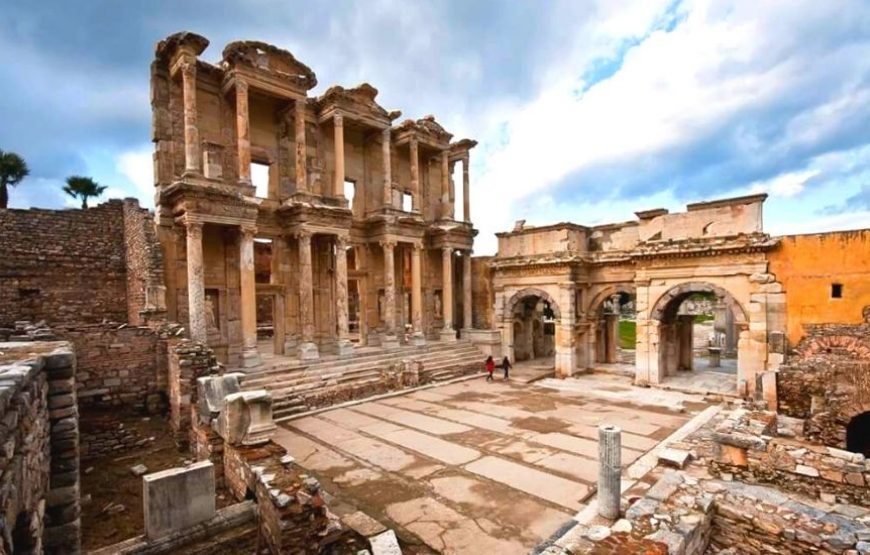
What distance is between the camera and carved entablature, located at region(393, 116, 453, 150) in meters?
21.9

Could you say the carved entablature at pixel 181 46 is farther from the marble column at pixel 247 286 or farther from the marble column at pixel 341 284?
the marble column at pixel 341 284

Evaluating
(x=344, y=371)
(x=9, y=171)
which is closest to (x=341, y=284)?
(x=344, y=371)

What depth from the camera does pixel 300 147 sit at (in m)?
17.6

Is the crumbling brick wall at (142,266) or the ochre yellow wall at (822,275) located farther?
the crumbling brick wall at (142,266)

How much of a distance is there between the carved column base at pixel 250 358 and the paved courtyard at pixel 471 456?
323 cm

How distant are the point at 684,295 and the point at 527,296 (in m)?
6.74

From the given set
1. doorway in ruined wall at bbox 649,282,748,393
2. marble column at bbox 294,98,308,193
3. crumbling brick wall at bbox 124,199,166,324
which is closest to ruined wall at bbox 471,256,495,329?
doorway in ruined wall at bbox 649,282,748,393

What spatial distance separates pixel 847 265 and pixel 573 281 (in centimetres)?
870

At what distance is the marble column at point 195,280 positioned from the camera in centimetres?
1395

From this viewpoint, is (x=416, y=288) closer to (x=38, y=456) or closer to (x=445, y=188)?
(x=445, y=188)

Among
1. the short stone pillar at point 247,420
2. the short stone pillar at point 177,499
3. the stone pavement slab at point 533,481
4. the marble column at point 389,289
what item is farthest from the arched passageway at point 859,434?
the marble column at point 389,289

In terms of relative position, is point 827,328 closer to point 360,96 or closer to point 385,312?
point 385,312

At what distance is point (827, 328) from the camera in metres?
13.5

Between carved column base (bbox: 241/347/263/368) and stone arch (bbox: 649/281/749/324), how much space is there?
48.2 feet
